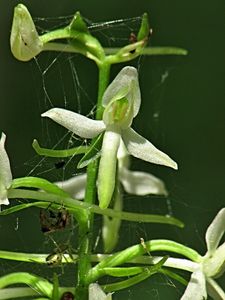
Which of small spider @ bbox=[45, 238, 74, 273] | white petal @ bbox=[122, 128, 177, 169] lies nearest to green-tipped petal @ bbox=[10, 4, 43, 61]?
white petal @ bbox=[122, 128, 177, 169]

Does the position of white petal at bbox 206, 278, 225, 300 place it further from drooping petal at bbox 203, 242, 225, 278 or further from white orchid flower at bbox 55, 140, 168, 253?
white orchid flower at bbox 55, 140, 168, 253

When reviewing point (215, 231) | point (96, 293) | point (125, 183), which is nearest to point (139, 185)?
point (125, 183)

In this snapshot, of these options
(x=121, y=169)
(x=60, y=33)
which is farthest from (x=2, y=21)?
(x=60, y=33)

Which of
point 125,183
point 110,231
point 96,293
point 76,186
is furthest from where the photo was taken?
point 125,183

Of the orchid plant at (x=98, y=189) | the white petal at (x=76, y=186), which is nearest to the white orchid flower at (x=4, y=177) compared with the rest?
the orchid plant at (x=98, y=189)

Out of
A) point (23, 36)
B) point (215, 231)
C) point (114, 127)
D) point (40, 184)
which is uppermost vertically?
point (23, 36)

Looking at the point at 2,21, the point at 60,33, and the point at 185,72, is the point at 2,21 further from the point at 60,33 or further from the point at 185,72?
the point at 60,33

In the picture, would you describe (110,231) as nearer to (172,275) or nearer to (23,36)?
(172,275)
